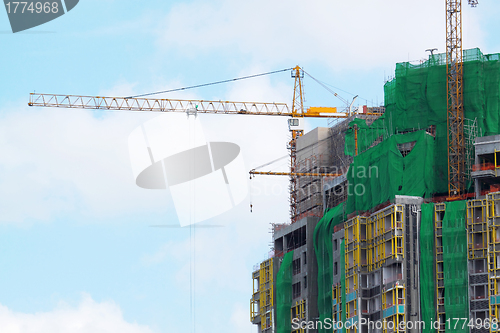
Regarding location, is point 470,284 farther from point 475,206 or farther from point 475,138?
point 475,138

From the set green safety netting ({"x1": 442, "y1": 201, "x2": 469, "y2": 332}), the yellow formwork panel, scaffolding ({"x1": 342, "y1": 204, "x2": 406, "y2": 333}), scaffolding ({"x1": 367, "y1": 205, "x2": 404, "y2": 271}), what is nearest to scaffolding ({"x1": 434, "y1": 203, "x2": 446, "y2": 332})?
green safety netting ({"x1": 442, "y1": 201, "x2": 469, "y2": 332})

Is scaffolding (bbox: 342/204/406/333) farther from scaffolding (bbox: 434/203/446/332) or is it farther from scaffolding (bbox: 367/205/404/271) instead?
scaffolding (bbox: 434/203/446/332)

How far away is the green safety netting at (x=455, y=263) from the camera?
184 meters

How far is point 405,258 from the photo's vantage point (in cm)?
19112

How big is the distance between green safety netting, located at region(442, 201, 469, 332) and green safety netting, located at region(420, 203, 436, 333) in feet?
8.17

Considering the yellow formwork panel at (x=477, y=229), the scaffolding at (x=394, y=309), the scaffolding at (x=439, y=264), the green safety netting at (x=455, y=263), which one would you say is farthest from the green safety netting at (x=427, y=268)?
the yellow formwork panel at (x=477, y=229)

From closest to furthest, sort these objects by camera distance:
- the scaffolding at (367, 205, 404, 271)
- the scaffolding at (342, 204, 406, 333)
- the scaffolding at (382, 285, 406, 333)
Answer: the scaffolding at (382, 285, 406, 333) → the scaffolding at (342, 204, 406, 333) → the scaffolding at (367, 205, 404, 271)

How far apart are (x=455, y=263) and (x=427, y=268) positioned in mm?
4817

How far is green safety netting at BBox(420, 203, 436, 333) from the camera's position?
187 metres

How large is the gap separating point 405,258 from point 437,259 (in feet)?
16.6

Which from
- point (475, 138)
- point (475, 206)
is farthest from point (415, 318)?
point (475, 138)

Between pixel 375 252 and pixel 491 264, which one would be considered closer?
pixel 491 264

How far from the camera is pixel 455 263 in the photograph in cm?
18662

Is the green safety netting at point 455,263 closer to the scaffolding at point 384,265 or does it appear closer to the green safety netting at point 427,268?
the green safety netting at point 427,268
